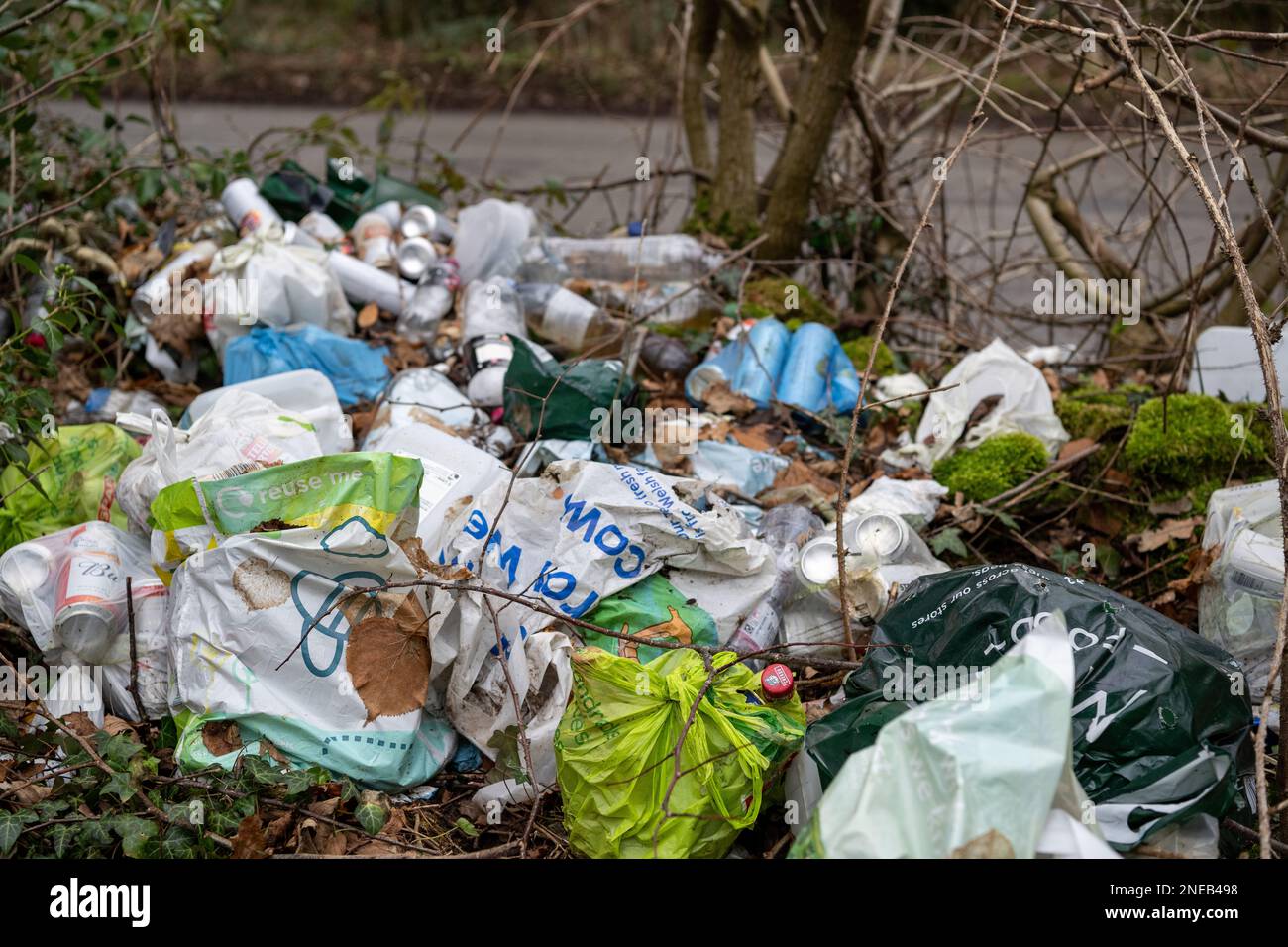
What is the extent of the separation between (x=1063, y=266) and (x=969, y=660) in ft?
9.07

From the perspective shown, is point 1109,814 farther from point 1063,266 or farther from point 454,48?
point 454,48

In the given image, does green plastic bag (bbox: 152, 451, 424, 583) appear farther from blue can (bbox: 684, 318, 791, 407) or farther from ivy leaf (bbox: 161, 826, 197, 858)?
blue can (bbox: 684, 318, 791, 407)

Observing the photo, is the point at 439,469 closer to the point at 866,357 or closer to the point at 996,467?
the point at 996,467

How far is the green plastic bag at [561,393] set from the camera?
326 centimetres

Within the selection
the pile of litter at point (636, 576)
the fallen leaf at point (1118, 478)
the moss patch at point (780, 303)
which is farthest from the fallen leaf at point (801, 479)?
the moss patch at point (780, 303)

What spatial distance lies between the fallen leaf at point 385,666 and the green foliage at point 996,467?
68.1 inches

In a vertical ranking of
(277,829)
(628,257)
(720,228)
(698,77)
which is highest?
(698,77)

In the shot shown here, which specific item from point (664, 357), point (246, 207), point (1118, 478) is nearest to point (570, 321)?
point (664, 357)

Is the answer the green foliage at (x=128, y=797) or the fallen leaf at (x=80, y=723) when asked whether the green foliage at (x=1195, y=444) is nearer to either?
the green foliage at (x=128, y=797)

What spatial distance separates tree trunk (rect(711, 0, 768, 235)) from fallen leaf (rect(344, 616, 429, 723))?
9.20ft

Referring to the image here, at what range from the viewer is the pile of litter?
1.98m

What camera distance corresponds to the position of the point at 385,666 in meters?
2.43

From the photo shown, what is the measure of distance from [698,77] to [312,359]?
237 centimetres

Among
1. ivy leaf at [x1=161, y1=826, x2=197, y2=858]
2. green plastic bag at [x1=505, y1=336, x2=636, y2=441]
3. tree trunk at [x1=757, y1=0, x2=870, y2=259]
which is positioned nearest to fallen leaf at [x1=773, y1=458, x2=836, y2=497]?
green plastic bag at [x1=505, y1=336, x2=636, y2=441]
